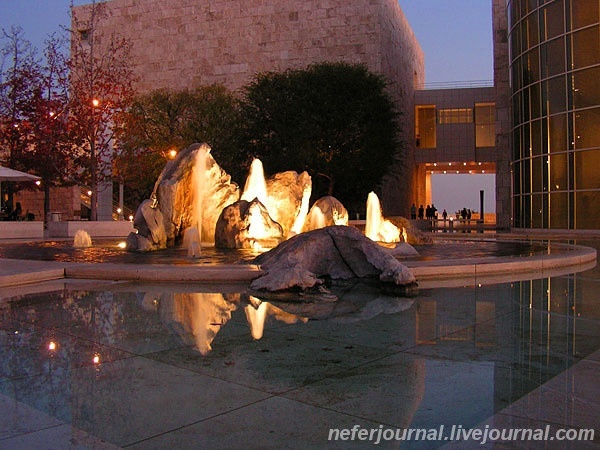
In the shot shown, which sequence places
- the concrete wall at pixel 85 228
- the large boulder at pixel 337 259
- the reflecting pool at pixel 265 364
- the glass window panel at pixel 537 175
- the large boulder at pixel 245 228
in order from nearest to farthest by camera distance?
the reflecting pool at pixel 265 364 < the large boulder at pixel 337 259 < the large boulder at pixel 245 228 < the concrete wall at pixel 85 228 < the glass window panel at pixel 537 175

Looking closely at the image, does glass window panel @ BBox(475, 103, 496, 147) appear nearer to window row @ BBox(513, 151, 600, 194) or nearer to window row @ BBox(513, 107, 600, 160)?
window row @ BBox(513, 107, 600, 160)

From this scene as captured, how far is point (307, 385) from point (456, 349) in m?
1.60

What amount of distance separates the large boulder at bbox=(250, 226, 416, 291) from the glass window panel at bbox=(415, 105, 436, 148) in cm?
4937

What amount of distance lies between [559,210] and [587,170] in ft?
8.31

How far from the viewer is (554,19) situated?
99.9ft

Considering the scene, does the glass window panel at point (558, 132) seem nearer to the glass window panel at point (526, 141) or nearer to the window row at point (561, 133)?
the window row at point (561, 133)

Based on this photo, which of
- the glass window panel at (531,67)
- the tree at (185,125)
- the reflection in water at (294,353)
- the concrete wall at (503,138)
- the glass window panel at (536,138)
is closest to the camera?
the reflection in water at (294,353)

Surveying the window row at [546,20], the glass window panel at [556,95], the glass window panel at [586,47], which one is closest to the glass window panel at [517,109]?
the window row at [546,20]

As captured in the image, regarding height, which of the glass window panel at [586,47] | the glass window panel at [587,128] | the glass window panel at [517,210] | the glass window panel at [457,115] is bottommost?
the glass window panel at [517,210]

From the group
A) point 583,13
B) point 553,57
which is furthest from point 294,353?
point 553,57

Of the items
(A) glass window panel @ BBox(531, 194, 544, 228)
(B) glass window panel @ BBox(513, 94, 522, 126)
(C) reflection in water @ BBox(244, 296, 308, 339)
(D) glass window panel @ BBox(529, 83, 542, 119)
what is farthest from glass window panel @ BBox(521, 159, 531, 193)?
(C) reflection in water @ BBox(244, 296, 308, 339)

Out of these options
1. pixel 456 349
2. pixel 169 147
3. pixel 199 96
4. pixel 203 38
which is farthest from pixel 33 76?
pixel 456 349

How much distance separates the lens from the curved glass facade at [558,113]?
28625 millimetres

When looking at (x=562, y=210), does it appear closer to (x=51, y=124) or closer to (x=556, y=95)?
(x=556, y=95)
